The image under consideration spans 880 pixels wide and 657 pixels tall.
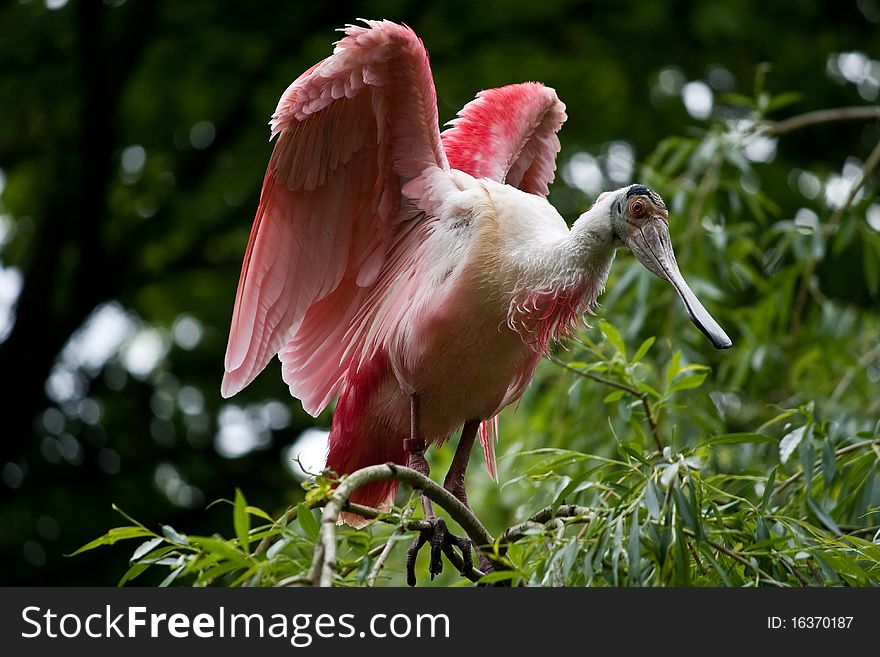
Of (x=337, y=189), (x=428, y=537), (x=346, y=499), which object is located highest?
(x=337, y=189)

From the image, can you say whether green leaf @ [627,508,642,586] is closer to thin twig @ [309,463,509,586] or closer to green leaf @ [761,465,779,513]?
thin twig @ [309,463,509,586]

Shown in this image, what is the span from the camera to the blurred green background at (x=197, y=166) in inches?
316

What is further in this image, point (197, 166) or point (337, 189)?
point (197, 166)

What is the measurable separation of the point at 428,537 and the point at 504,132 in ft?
5.65

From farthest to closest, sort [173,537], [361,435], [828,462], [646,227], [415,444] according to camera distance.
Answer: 1. [361,435]
2. [415,444]
3. [646,227]
4. [828,462]
5. [173,537]

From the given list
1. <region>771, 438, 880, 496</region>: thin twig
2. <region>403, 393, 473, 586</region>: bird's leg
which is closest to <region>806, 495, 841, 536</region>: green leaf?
<region>771, 438, 880, 496</region>: thin twig

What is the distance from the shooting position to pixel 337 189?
13.5ft

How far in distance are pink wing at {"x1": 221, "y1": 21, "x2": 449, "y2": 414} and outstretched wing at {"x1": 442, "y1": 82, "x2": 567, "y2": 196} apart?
0.51 meters

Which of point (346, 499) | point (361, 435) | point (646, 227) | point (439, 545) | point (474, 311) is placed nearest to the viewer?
point (346, 499)

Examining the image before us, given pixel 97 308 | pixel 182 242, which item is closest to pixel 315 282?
pixel 97 308

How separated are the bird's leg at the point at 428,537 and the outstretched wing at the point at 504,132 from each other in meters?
1.02

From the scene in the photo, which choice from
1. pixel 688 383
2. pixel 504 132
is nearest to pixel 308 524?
pixel 688 383

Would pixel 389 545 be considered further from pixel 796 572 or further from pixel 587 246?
pixel 587 246
